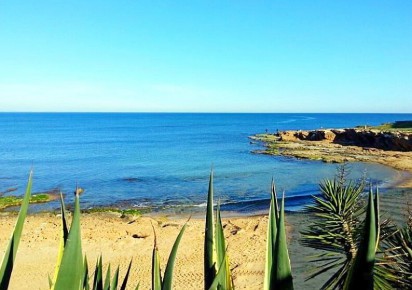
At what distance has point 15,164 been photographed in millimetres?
43969

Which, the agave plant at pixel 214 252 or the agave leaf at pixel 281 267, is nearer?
the agave leaf at pixel 281 267

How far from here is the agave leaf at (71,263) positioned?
49.3 inches

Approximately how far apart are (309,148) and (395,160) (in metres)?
13.2

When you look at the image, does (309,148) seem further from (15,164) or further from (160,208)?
(15,164)

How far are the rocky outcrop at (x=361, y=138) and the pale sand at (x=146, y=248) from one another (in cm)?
2624

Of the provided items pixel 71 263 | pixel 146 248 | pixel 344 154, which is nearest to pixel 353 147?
pixel 344 154

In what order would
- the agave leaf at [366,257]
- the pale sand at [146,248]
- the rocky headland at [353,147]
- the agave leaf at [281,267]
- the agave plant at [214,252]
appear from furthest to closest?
1. the rocky headland at [353,147]
2. the pale sand at [146,248]
3. the agave plant at [214,252]
4. the agave leaf at [281,267]
5. the agave leaf at [366,257]

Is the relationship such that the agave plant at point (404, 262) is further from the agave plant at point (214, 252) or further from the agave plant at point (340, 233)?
the agave plant at point (214, 252)

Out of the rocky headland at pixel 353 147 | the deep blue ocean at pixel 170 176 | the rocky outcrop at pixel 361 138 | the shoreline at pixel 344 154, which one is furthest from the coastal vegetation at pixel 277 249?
the rocky outcrop at pixel 361 138

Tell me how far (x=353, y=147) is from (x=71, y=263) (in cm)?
5306

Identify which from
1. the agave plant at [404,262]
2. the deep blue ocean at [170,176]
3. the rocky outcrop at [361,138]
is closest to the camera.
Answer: the agave plant at [404,262]

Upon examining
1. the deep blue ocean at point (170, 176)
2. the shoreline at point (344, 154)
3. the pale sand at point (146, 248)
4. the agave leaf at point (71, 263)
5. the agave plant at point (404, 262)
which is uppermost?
the agave leaf at point (71, 263)

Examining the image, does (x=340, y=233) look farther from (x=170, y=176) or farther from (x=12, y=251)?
(x=170, y=176)

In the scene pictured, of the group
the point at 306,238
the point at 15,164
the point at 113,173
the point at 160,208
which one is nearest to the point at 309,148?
the point at 113,173
